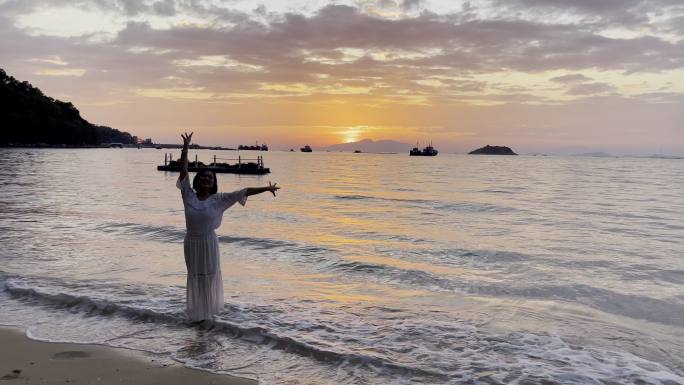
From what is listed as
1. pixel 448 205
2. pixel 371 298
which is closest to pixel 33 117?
pixel 448 205

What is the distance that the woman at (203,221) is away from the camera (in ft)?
21.5

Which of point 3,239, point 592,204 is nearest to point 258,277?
point 3,239

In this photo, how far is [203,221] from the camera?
661 cm

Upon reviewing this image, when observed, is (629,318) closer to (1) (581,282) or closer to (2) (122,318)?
(1) (581,282)

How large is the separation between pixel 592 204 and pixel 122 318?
98.8 ft

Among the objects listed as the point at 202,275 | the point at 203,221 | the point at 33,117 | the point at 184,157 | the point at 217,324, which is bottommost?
the point at 217,324

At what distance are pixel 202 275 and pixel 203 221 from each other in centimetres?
76

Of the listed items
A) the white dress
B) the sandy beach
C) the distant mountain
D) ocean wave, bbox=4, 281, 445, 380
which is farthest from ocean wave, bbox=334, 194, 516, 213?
the distant mountain

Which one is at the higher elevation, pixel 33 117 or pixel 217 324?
pixel 33 117

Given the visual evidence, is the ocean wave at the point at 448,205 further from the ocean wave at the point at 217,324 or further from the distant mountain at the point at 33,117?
the distant mountain at the point at 33,117

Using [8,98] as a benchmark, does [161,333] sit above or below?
below

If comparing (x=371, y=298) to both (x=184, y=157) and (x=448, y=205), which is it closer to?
(x=184, y=157)

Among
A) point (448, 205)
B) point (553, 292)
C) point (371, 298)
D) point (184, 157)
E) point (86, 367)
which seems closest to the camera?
point (86, 367)

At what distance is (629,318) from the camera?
877 centimetres
